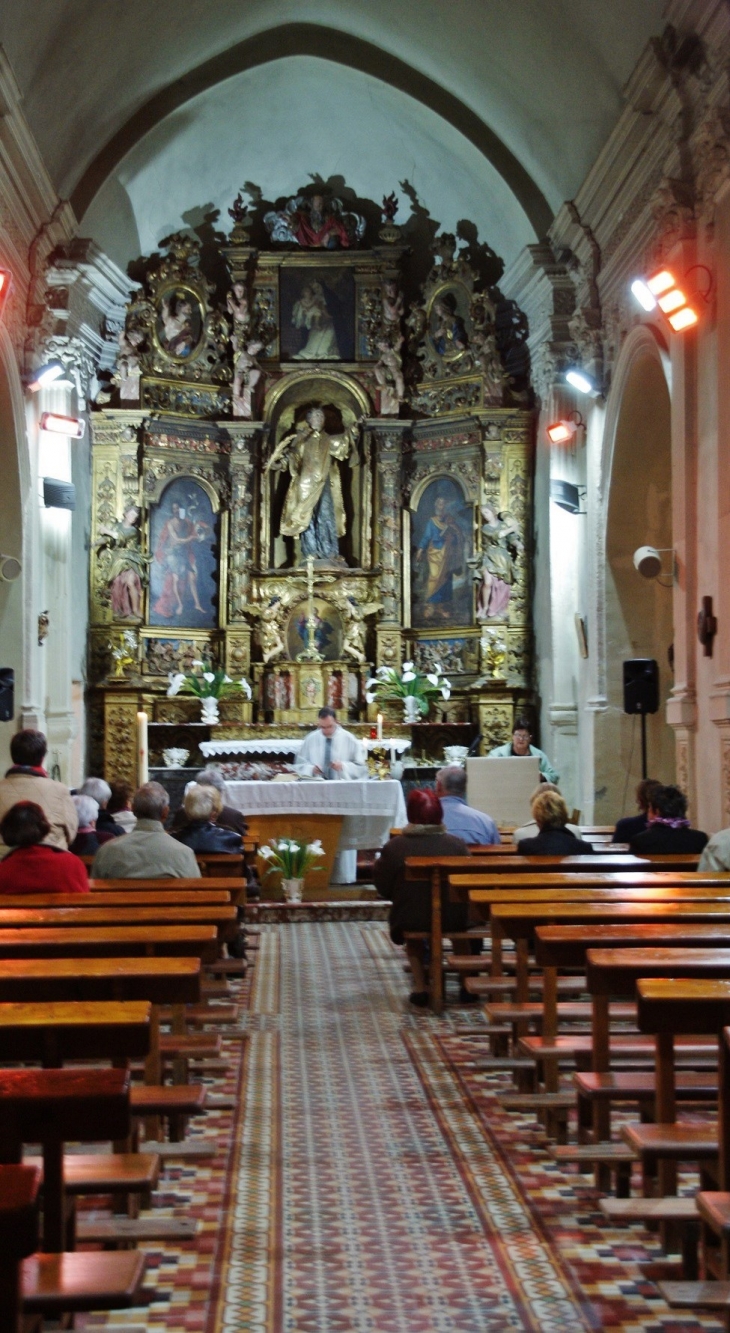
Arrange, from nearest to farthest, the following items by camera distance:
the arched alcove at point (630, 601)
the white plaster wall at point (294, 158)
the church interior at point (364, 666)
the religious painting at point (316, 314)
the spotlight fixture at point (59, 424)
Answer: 1. the church interior at point (364, 666)
2. the arched alcove at point (630, 601)
3. the spotlight fixture at point (59, 424)
4. the white plaster wall at point (294, 158)
5. the religious painting at point (316, 314)

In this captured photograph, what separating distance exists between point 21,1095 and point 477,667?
49.4 ft

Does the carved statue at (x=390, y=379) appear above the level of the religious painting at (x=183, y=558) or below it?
above

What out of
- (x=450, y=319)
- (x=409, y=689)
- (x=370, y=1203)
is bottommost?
(x=370, y=1203)

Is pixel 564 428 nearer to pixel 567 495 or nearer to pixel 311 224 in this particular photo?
pixel 567 495

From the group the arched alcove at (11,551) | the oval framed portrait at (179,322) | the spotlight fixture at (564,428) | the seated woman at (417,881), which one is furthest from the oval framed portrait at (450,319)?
the seated woman at (417,881)

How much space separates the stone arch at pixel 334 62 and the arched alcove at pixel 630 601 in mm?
3285

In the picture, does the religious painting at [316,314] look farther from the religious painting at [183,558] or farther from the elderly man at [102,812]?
the elderly man at [102,812]

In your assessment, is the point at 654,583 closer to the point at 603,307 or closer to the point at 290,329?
the point at 603,307

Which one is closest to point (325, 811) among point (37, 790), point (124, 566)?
point (37, 790)

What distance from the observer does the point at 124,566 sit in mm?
17094

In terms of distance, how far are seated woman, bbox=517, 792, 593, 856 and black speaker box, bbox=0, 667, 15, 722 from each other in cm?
605

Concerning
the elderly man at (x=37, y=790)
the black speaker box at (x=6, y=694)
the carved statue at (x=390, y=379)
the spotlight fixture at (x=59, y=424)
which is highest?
the carved statue at (x=390, y=379)

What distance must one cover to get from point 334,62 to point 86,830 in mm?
11404

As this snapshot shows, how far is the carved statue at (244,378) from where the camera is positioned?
18.1 m
